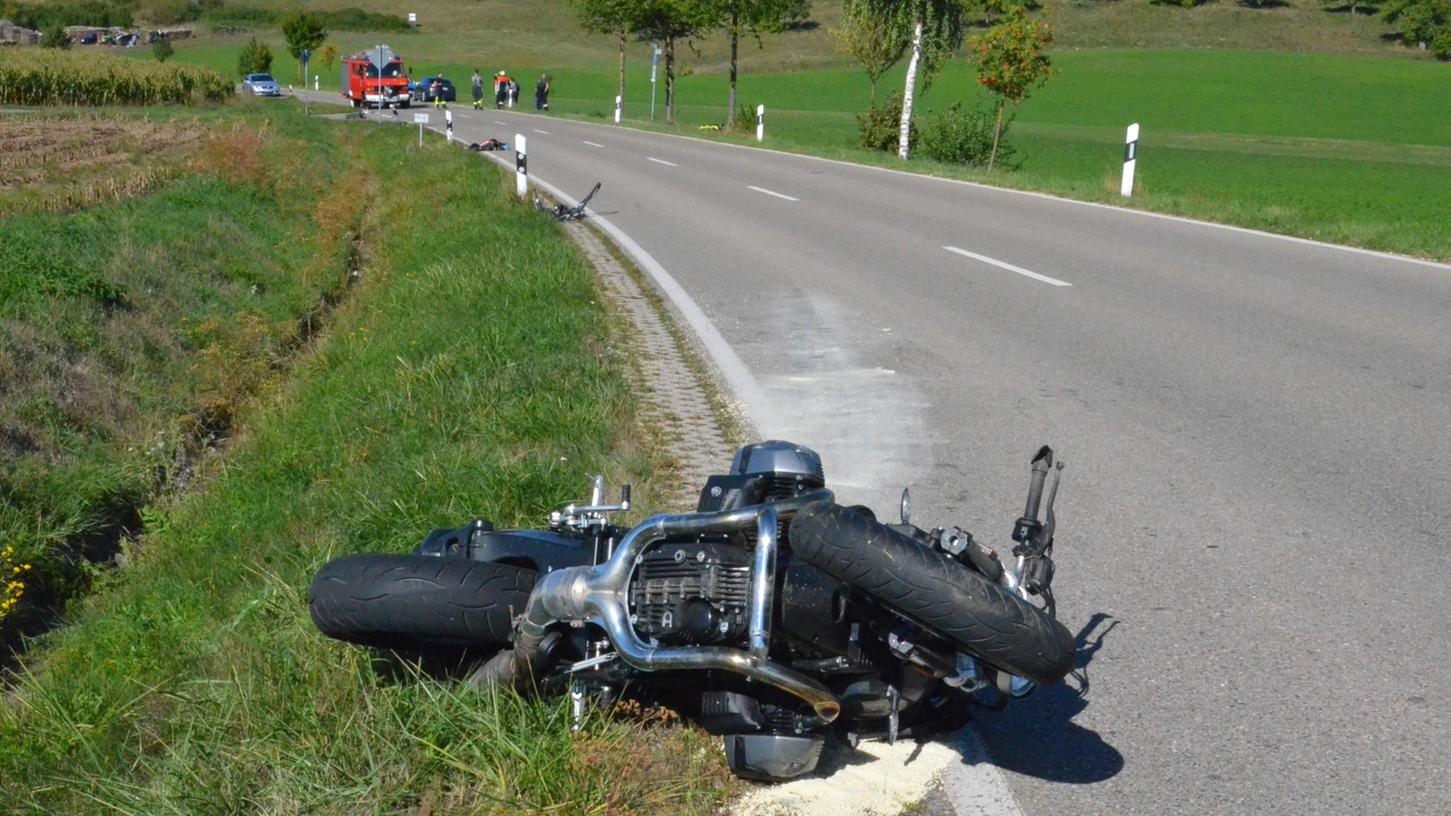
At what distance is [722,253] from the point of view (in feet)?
44.2

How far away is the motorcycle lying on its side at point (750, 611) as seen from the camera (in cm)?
303

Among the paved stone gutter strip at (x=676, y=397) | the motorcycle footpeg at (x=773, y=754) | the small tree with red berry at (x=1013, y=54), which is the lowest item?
the motorcycle footpeg at (x=773, y=754)

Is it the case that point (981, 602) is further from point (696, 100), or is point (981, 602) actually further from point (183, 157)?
point (696, 100)

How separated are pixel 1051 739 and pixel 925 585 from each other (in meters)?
1.07

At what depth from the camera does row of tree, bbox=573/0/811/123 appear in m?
44.7

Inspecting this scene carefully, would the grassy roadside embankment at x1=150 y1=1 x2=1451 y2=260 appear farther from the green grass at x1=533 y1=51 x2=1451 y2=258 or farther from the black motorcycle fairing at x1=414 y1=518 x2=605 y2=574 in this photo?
the black motorcycle fairing at x1=414 y1=518 x2=605 y2=574

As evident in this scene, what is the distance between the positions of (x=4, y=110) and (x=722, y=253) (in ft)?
115

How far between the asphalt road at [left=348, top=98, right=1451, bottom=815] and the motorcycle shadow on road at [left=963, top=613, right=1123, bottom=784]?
11 mm

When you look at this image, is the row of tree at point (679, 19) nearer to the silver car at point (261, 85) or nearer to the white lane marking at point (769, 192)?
the silver car at point (261, 85)

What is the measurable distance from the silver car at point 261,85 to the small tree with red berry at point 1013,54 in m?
45.1

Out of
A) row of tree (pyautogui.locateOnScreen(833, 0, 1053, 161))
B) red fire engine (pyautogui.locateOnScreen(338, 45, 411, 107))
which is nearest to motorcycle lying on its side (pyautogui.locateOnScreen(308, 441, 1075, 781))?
row of tree (pyautogui.locateOnScreen(833, 0, 1053, 161))

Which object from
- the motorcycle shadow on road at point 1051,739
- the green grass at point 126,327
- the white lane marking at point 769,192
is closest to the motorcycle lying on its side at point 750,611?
the motorcycle shadow on road at point 1051,739

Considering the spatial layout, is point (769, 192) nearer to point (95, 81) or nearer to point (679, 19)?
point (679, 19)

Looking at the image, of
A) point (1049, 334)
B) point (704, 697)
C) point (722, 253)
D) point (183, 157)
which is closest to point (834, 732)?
point (704, 697)
